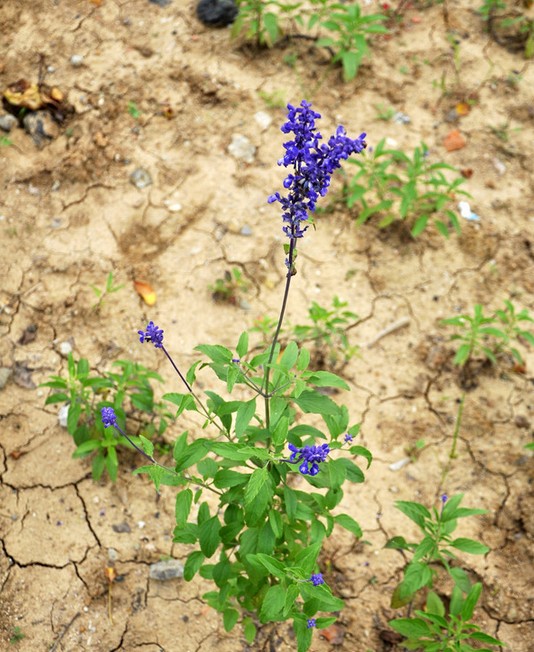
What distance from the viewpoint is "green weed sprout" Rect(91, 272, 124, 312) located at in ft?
13.0

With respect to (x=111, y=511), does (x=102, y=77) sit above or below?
above

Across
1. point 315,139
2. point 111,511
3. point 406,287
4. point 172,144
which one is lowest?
point 111,511

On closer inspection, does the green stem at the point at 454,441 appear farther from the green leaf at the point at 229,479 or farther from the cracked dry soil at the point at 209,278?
the green leaf at the point at 229,479

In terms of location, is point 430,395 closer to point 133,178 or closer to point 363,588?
point 363,588

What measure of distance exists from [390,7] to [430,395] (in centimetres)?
380

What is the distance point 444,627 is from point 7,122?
4443 millimetres

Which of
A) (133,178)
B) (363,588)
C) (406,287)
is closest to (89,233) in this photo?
(133,178)

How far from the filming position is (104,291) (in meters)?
4.21

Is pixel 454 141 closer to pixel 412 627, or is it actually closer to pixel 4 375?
pixel 412 627

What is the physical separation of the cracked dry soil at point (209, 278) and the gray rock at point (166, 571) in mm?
52

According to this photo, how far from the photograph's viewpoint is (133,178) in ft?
15.3

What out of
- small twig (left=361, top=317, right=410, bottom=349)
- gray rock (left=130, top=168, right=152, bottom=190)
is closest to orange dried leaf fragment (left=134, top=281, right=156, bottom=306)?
gray rock (left=130, top=168, right=152, bottom=190)

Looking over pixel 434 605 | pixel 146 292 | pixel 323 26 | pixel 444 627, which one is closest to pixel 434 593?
pixel 434 605

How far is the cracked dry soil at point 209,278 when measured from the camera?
127 inches
